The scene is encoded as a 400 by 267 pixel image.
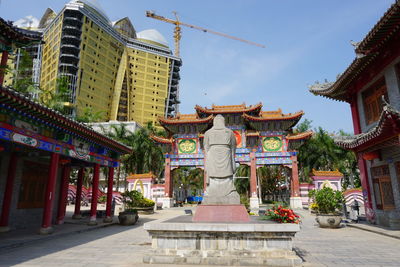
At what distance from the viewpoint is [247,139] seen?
28.7 metres

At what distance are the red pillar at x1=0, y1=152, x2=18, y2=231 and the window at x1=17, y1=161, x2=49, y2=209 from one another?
1.13 m

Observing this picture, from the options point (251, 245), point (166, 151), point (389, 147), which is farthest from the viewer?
Result: point (166, 151)

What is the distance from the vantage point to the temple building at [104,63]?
65.4 m

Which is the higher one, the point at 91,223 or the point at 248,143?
the point at 248,143

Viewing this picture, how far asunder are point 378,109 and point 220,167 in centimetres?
998

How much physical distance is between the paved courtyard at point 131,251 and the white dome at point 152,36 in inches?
3477

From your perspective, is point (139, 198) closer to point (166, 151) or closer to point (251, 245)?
point (166, 151)

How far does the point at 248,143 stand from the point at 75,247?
879 inches

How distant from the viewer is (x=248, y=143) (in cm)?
2867

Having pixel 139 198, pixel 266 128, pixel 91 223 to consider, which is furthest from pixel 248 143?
pixel 91 223

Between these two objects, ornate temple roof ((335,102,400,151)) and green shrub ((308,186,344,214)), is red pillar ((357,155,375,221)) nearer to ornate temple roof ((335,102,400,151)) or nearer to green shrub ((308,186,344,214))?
ornate temple roof ((335,102,400,151))

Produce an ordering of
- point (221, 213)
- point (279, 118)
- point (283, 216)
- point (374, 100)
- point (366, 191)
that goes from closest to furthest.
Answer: point (283, 216) → point (221, 213) → point (374, 100) → point (366, 191) → point (279, 118)

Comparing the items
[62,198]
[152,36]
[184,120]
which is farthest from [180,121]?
[152,36]

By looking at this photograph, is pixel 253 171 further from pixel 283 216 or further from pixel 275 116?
pixel 283 216
